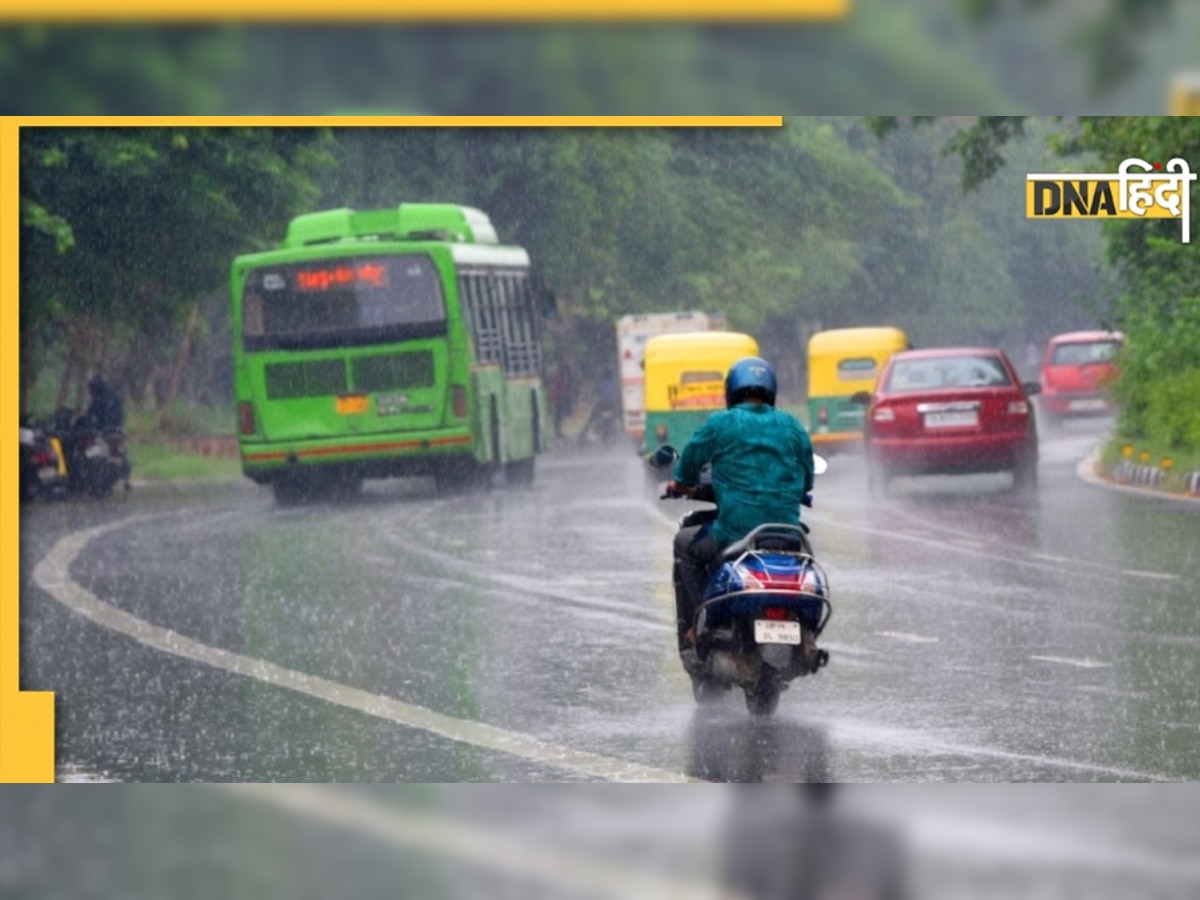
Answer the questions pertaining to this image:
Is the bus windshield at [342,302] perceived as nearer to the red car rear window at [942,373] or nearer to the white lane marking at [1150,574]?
the red car rear window at [942,373]

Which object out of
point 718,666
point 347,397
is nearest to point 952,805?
point 718,666

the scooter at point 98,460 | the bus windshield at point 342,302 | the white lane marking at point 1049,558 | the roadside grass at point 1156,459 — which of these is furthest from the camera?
the white lane marking at point 1049,558

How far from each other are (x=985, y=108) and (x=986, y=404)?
5.60m

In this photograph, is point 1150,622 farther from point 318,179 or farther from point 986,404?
point 318,179

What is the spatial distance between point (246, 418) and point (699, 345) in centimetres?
221

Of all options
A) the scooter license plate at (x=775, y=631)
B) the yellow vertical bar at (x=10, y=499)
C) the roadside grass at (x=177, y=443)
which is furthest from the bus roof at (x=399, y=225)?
the scooter license plate at (x=775, y=631)

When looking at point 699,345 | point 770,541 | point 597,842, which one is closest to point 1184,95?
point 770,541

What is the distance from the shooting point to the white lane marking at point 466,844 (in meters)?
9.81

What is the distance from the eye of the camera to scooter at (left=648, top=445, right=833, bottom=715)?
11.1 metres

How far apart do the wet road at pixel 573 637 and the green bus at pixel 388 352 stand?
22 cm

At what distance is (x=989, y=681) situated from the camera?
12.4m

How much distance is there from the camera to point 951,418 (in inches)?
566

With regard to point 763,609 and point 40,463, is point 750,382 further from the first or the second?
point 40,463

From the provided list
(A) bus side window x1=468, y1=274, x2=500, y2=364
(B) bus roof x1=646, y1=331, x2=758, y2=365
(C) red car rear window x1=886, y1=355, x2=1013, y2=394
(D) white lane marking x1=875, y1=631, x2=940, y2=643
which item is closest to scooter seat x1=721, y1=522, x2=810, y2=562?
(D) white lane marking x1=875, y1=631, x2=940, y2=643
